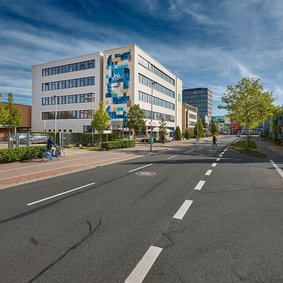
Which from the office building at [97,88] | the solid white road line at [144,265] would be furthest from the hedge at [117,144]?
the solid white road line at [144,265]

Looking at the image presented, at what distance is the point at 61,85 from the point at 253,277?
56361mm

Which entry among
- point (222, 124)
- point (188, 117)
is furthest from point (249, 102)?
point (222, 124)

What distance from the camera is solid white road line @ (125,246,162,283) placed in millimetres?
3168

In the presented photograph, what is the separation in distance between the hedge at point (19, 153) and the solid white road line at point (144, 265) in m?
12.7

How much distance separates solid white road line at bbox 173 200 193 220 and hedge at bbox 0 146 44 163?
457 inches

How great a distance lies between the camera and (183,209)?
19.9 ft

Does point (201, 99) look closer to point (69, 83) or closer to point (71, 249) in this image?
point (69, 83)

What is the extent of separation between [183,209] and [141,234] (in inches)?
74.2

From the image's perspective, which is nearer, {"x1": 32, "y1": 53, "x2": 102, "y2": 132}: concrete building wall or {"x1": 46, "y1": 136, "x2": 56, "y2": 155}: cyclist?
{"x1": 46, "y1": 136, "x2": 56, "y2": 155}: cyclist

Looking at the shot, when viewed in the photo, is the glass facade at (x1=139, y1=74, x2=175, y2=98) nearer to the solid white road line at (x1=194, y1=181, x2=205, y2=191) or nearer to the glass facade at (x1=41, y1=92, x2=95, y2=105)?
the glass facade at (x1=41, y1=92, x2=95, y2=105)

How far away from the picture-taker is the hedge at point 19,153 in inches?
541

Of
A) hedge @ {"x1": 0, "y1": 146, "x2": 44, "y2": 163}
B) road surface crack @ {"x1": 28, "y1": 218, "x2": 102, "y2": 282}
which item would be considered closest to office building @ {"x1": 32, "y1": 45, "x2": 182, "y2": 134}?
hedge @ {"x1": 0, "y1": 146, "x2": 44, "y2": 163}

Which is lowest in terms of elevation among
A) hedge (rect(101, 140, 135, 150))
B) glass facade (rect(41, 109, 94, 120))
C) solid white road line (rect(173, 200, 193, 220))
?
solid white road line (rect(173, 200, 193, 220))

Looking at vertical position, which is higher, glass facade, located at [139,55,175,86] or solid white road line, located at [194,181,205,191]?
glass facade, located at [139,55,175,86]
